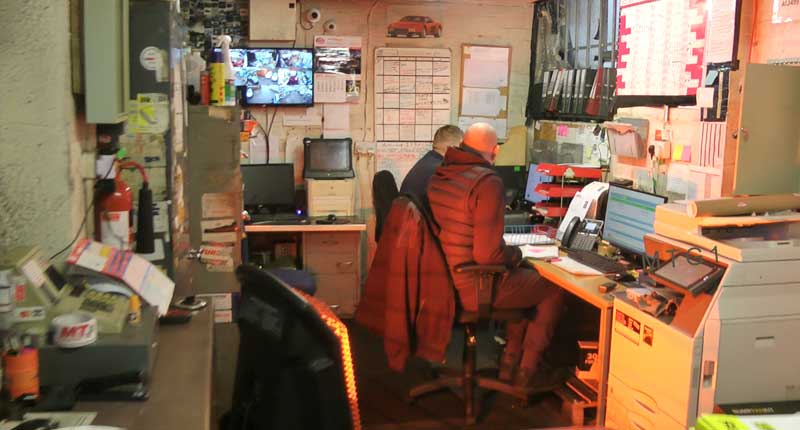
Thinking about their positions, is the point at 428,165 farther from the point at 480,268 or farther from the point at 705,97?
the point at 705,97

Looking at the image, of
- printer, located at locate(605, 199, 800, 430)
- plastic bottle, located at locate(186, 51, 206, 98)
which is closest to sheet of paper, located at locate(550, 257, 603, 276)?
printer, located at locate(605, 199, 800, 430)

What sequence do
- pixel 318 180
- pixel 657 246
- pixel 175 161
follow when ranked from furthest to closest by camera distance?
pixel 318 180, pixel 657 246, pixel 175 161

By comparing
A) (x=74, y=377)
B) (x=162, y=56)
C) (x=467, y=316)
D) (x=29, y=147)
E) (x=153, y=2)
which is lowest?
(x=467, y=316)

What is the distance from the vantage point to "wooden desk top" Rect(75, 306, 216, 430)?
1640 mm

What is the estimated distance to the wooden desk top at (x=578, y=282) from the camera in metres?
3.16

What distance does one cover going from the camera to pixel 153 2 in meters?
2.45

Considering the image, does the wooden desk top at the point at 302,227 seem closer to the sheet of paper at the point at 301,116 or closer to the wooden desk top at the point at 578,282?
the sheet of paper at the point at 301,116

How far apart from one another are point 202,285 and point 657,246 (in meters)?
1.82

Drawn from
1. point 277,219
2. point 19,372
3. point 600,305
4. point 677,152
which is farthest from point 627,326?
point 277,219

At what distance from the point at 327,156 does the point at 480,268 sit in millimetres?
2202

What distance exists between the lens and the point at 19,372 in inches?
64.2

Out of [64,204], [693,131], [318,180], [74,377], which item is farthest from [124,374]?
[318,180]

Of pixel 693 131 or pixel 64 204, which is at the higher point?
pixel 693 131

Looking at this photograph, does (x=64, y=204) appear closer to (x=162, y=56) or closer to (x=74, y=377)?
(x=74, y=377)
